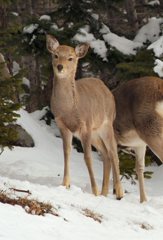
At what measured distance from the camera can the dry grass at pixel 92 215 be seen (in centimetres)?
614

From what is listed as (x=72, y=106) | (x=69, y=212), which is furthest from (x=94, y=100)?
(x=69, y=212)

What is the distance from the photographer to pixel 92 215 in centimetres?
624

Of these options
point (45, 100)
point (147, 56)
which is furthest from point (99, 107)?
point (45, 100)

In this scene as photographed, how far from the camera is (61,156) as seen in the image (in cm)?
1334

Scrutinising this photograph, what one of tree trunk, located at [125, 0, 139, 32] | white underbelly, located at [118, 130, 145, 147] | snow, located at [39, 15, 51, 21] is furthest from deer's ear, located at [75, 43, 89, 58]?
tree trunk, located at [125, 0, 139, 32]

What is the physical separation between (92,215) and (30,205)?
92cm

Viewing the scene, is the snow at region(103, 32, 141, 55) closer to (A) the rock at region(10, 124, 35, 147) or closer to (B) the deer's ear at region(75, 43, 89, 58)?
(A) the rock at region(10, 124, 35, 147)

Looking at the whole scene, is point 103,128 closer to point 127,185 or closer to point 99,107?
point 99,107

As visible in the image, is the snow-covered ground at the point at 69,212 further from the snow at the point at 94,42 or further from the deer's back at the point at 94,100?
the snow at the point at 94,42

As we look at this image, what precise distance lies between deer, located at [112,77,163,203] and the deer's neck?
1457mm

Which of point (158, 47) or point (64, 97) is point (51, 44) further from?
point (158, 47)

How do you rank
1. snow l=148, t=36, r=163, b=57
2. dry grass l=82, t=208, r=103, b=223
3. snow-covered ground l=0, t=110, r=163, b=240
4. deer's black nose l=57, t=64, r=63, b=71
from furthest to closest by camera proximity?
snow l=148, t=36, r=163, b=57
deer's black nose l=57, t=64, r=63, b=71
dry grass l=82, t=208, r=103, b=223
snow-covered ground l=0, t=110, r=163, b=240

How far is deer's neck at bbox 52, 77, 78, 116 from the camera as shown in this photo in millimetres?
8391

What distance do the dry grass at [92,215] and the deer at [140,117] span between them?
274cm
